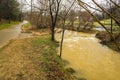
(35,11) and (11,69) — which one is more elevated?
(35,11)

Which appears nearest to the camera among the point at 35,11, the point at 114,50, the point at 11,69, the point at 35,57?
the point at 11,69

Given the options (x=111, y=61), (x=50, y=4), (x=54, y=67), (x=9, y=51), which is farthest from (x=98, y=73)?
(x=50, y=4)

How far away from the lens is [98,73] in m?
11.1

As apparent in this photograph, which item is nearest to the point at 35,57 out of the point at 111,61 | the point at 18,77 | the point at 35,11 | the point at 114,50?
the point at 18,77

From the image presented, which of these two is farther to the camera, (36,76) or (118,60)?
(118,60)

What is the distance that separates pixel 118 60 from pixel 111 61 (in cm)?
86

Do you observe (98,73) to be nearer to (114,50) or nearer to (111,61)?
(111,61)

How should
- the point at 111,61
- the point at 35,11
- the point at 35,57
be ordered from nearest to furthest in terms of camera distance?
1. the point at 35,57
2. the point at 111,61
3. the point at 35,11

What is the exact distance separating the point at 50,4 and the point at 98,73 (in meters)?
10.2

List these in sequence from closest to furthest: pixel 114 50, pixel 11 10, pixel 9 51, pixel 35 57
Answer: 1. pixel 35 57
2. pixel 9 51
3. pixel 114 50
4. pixel 11 10

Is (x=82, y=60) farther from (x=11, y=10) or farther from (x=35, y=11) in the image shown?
(x=11, y=10)

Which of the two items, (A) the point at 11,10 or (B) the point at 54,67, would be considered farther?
(A) the point at 11,10

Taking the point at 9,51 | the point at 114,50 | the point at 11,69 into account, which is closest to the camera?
the point at 11,69

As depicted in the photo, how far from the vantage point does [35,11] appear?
36312mm
